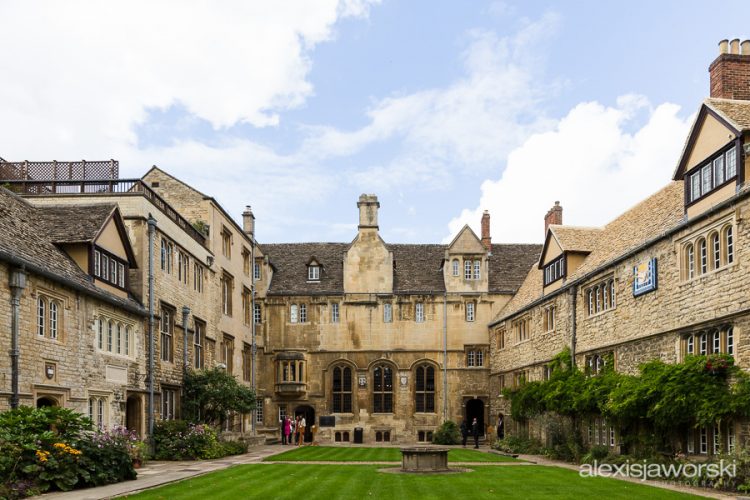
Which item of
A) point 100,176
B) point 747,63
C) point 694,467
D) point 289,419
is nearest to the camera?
point 694,467

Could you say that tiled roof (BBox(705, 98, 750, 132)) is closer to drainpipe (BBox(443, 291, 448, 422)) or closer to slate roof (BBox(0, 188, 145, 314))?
slate roof (BBox(0, 188, 145, 314))

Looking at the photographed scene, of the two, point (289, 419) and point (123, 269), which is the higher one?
point (123, 269)

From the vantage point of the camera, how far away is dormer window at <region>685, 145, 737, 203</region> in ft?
68.1

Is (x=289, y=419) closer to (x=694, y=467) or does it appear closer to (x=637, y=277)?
(x=637, y=277)

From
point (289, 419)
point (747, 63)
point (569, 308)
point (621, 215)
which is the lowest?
point (289, 419)

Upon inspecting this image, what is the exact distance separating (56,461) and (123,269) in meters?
10.8

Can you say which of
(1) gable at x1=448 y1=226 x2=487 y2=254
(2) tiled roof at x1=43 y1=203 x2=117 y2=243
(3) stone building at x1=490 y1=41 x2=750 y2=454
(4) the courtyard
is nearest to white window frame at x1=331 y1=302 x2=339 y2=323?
(1) gable at x1=448 y1=226 x2=487 y2=254

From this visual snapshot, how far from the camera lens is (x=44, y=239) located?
2438 centimetres

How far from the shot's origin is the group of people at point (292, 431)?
43700 mm

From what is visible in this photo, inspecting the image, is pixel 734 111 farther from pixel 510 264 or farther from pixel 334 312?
pixel 334 312

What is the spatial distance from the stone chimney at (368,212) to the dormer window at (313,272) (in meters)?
3.74

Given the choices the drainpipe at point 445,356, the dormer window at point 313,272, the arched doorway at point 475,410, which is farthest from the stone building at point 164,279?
the arched doorway at point 475,410

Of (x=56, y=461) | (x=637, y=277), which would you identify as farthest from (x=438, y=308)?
(x=56, y=461)

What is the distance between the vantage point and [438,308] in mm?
48906
